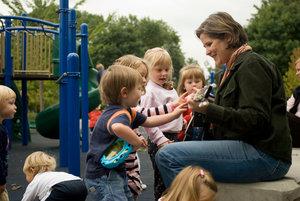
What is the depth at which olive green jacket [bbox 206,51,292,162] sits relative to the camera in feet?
9.29

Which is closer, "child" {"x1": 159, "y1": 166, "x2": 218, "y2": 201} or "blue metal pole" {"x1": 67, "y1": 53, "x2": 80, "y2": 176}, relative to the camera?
"child" {"x1": 159, "y1": 166, "x2": 218, "y2": 201}

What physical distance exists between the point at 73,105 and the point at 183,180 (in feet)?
9.12

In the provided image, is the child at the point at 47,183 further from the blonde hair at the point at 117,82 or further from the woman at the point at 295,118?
the woman at the point at 295,118

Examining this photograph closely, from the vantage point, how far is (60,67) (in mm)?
6211

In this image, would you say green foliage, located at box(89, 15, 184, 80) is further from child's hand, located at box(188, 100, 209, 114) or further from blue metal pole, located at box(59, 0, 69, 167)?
child's hand, located at box(188, 100, 209, 114)

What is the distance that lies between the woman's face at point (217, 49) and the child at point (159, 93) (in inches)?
34.0

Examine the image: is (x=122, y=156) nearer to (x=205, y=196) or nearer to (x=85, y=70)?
(x=205, y=196)

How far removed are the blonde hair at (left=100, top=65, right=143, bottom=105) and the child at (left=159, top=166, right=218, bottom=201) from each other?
846 mm

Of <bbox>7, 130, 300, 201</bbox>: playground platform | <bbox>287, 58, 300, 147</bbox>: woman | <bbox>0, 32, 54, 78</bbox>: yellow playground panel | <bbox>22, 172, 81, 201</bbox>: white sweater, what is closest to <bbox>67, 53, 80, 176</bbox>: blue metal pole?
<bbox>7, 130, 300, 201</bbox>: playground platform

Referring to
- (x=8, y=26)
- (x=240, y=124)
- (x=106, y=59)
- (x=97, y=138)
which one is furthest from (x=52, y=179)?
(x=106, y=59)

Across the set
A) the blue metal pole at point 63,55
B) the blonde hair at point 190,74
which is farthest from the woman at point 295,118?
the blue metal pole at point 63,55

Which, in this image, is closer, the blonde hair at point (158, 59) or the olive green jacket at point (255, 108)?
the olive green jacket at point (255, 108)

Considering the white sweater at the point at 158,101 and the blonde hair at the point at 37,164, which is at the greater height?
the white sweater at the point at 158,101

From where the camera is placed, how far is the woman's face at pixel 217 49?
307 cm
